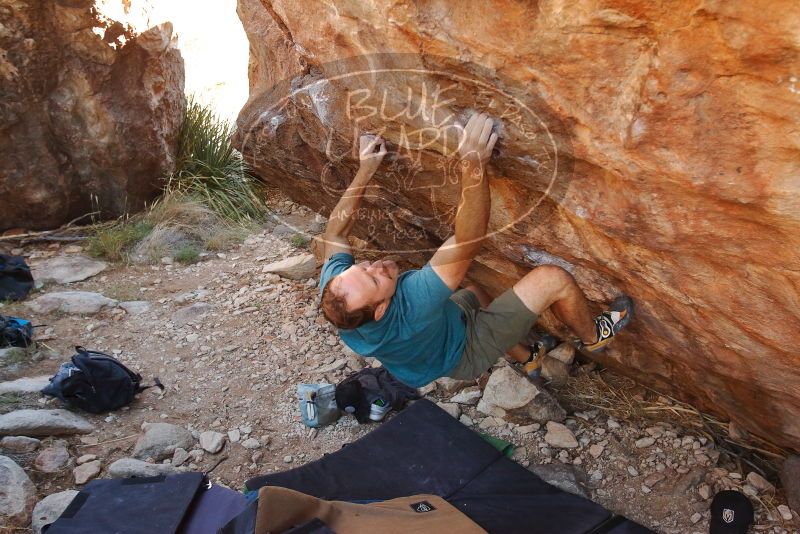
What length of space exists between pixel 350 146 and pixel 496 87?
1.39 m

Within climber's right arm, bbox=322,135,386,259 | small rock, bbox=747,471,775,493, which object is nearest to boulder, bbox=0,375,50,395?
climber's right arm, bbox=322,135,386,259

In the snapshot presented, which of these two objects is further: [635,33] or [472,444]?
[472,444]

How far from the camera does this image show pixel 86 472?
3.42 metres

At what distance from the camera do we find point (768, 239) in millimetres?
2146

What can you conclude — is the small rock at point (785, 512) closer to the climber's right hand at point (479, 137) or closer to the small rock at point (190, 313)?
the climber's right hand at point (479, 137)

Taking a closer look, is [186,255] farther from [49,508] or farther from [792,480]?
[792,480]

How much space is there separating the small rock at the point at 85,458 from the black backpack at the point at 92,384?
1.12 ft

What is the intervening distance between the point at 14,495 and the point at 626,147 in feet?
9.74

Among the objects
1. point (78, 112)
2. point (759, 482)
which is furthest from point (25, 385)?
point (759, 482)

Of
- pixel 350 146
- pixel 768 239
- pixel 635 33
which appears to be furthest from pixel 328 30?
pixel 768 239

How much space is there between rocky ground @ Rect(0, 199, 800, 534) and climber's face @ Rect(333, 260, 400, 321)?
4.03 ft

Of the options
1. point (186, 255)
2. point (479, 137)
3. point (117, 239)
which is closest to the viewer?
point (479, 137)

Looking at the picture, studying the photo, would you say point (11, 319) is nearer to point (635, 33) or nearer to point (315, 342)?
point (315, 342)

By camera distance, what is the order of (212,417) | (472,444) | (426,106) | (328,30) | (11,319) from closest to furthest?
(426,106) < (328,30) < (472,444) < (212,417) < (11,319)
